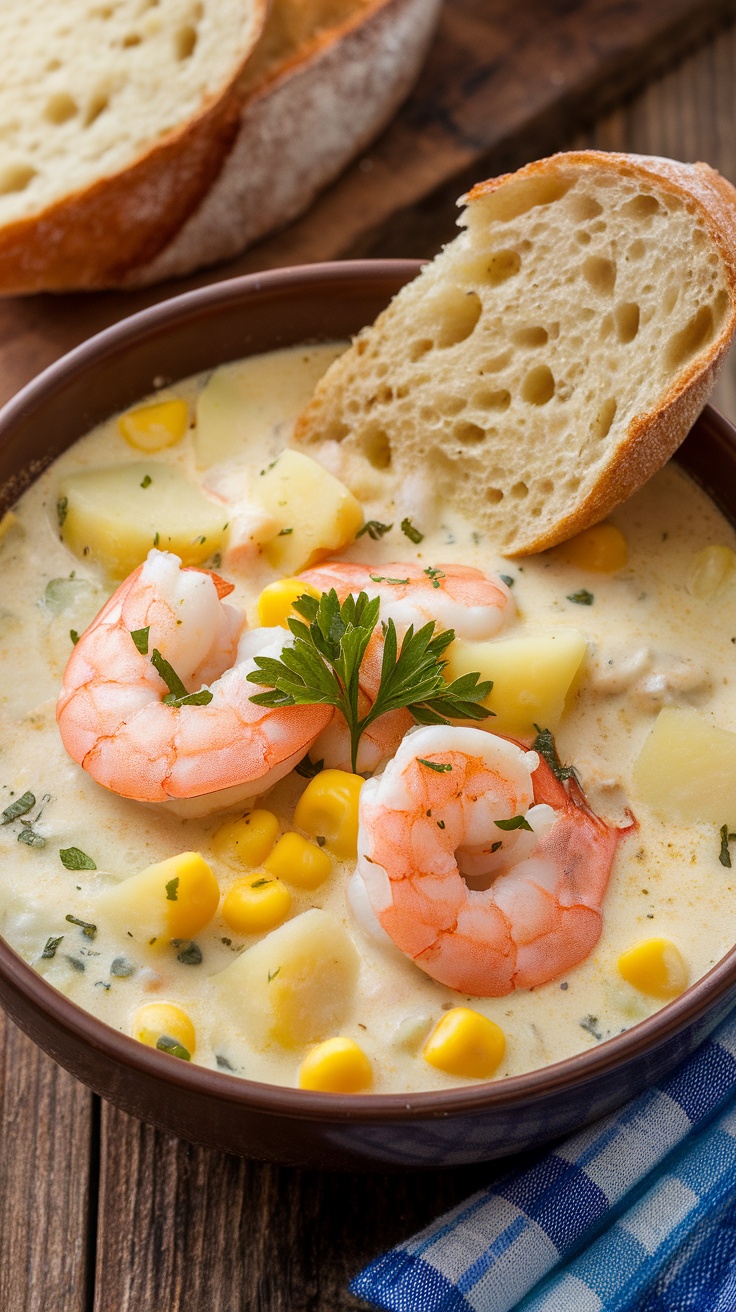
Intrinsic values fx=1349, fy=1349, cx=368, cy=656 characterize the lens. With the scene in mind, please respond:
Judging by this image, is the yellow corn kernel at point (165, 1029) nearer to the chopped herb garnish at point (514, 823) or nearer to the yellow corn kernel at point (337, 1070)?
the yellow corn kernel at point (337, 1070)

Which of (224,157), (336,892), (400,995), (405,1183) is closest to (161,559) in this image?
(336,892)

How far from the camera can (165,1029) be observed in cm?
222

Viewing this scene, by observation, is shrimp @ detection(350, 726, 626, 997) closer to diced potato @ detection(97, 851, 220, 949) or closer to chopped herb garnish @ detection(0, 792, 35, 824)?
diced potato @ detection(97, 851, 220, 949)

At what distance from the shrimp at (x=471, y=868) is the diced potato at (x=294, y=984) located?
0.31 ft

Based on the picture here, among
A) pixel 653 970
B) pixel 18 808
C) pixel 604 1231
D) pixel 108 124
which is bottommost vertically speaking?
pixel 604 1231

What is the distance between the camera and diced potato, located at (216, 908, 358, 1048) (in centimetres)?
225

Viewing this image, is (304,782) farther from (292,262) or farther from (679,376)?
(292,262)

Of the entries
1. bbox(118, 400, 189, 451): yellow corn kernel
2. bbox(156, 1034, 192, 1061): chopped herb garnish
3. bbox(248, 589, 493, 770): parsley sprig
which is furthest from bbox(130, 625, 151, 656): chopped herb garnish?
bbox(118, 400, 189, 451): yellow corn kernel

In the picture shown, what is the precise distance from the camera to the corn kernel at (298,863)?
7.87 ft

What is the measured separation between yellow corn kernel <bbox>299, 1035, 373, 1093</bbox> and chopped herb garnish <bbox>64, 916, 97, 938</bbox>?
0.44 m

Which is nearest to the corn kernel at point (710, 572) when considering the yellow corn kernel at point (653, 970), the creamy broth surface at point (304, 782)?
the creamy broth surface at point (304, 782)

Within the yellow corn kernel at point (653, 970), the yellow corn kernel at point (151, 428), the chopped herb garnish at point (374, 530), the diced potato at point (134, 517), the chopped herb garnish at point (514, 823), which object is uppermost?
the yellow corn kernel at point (151, 428)

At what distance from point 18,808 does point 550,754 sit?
100 centimetres

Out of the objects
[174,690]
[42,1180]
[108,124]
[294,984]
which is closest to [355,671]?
[174,690]
